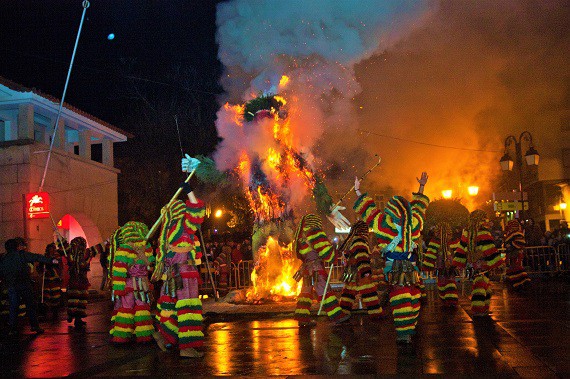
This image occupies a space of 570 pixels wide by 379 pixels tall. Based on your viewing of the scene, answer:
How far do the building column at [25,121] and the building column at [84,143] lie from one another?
13.7 feet

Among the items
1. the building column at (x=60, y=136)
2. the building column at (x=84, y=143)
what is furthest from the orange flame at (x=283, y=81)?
the building column at (x=84, y=143)

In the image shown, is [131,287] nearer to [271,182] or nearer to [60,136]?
[271,182]

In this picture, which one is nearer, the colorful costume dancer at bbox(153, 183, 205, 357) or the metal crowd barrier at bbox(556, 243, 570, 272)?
the colorful costume dancer at bbox(153, 183, 205, 357)

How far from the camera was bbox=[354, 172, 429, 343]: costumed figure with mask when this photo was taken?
8.05m

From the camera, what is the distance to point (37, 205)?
1947 centimetres

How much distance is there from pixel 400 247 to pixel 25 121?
15.4 meters

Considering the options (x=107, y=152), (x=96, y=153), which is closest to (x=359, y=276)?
(x=107, y=152)

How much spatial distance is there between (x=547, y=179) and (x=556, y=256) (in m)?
21.1

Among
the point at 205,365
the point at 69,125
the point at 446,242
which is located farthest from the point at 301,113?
the point at 69,125

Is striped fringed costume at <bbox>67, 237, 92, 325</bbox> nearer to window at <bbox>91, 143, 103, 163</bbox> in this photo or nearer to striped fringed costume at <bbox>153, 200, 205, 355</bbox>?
striped fringed costume at <bbox>153, 200, 205, 355</bbox>

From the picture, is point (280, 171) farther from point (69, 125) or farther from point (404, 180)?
point (404, 180)

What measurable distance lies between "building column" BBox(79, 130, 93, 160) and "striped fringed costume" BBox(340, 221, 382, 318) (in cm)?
1579

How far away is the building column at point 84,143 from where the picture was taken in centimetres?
2431

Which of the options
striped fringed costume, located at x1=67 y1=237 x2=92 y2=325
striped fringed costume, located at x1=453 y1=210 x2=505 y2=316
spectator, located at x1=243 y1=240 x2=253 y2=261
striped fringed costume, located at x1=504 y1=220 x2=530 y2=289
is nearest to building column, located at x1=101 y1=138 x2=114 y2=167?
spectator, located at x1=243 y1=240 x2=253 y2=261
